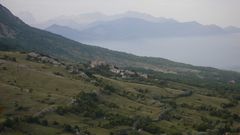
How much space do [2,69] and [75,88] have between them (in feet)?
111

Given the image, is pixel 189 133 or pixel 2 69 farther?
pixel 2 69

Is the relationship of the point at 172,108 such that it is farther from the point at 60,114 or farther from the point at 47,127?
the point at 47,127

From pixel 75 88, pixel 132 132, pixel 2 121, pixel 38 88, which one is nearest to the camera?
pixel 2 121

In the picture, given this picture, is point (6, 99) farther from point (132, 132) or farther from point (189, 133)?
point (189, 133)

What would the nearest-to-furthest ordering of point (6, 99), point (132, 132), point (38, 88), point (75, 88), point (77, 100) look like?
point (132, 132) → point (6, 99) → point (77, 100) → point (38, 88) → point (75, 88)

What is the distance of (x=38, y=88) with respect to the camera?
173000 mm

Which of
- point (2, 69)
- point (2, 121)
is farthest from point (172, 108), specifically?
point (2, 121)

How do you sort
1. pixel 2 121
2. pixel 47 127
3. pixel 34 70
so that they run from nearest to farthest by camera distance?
pixel 2 121, pixel 47 127, pixel 34 70

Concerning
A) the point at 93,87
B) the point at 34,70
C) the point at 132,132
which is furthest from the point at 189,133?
the point at 34,70

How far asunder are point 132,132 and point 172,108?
5954 cm

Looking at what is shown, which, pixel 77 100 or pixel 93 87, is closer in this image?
pixel 77 100

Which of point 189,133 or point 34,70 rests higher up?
point 34,70

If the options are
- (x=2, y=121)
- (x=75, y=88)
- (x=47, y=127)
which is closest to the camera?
(x=2, y=121)

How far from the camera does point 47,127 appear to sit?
12669cm
